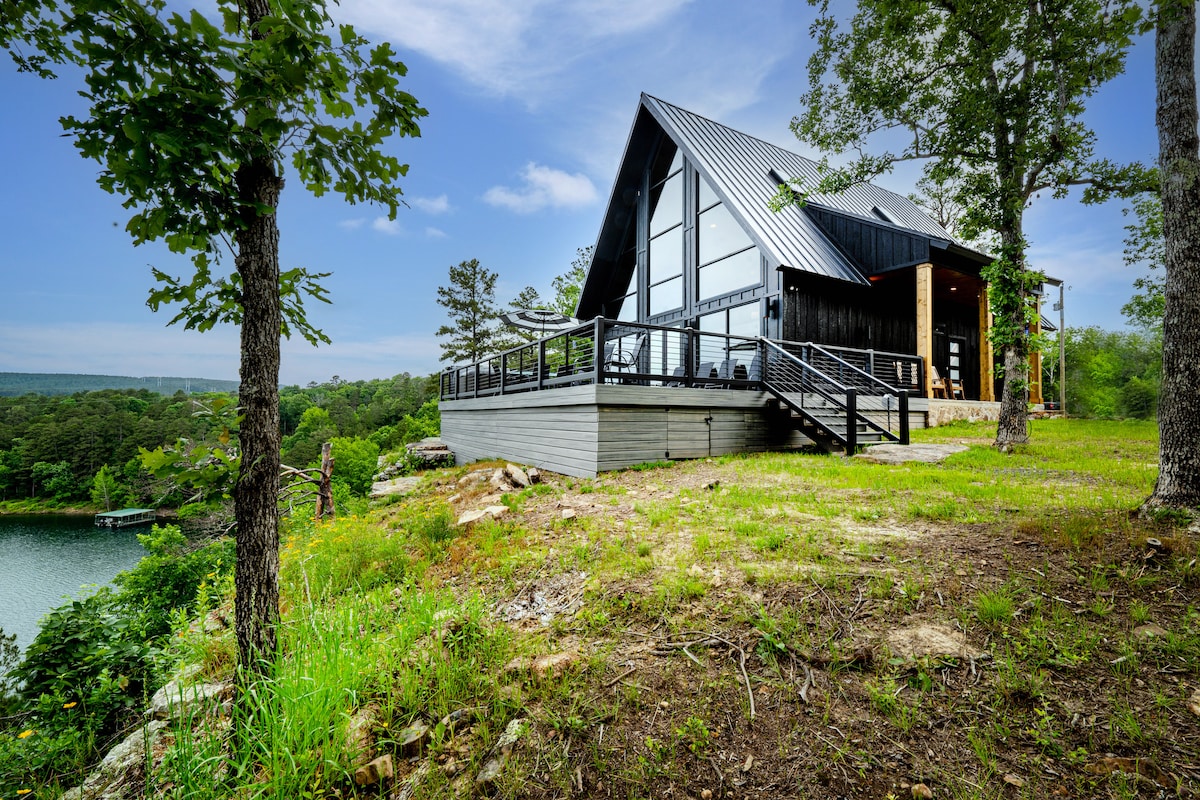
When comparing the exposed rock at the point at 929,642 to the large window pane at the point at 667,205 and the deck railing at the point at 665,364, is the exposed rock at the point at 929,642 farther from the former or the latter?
the large window pane at the point at 667,205

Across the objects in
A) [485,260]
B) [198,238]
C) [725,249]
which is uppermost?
[485,260]

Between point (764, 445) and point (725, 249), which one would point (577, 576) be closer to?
point (764, 445)

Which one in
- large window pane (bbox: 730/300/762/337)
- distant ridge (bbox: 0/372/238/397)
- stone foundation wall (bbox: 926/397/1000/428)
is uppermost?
large window pane (bbox: 730/300/762/337)

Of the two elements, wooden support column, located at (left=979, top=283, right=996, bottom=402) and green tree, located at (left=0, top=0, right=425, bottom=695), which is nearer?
green tree, located at (left=0, top=0, right=425, bottom=695)

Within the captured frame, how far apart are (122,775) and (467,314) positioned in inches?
1450

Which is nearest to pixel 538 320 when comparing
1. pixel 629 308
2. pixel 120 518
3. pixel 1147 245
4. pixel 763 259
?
pixel 629 308

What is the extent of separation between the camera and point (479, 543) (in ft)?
15.8

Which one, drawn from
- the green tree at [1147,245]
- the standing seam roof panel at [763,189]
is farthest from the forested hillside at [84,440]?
the green tree at [1147,245]

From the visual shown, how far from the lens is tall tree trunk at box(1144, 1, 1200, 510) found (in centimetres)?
360

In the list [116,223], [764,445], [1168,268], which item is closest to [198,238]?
[116,223]

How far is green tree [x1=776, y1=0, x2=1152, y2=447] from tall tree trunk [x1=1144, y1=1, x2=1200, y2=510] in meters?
3.44

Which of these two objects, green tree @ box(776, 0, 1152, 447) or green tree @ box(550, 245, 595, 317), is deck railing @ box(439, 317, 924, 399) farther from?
green tree @ box(550, 245, 595, 317)

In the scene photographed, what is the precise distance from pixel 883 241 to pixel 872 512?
38.7ft

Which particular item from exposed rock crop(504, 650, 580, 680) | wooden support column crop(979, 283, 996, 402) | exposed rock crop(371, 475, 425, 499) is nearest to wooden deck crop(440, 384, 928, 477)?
exposed rock crop(371, 475, 425, 499)
